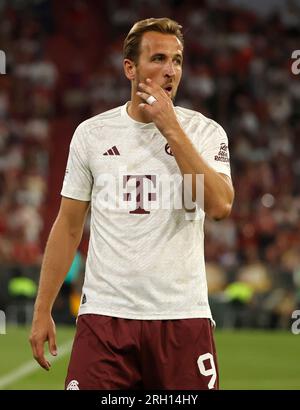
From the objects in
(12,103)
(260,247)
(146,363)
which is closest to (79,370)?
(146,363)

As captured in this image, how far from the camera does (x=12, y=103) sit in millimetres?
21062

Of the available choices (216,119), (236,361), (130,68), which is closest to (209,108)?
(216,119)

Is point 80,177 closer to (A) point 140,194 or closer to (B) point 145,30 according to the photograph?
(A) point 140,194

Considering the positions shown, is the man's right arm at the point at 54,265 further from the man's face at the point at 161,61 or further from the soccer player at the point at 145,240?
the man's face at the point at 161,61

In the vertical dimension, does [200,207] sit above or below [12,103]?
below

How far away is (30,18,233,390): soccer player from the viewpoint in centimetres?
450

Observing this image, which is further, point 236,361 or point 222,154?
point 236,361

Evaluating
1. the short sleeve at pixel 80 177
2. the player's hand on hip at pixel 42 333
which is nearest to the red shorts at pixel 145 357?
the player's hand on hip at pixel 42 333

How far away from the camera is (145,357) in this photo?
4.53 m

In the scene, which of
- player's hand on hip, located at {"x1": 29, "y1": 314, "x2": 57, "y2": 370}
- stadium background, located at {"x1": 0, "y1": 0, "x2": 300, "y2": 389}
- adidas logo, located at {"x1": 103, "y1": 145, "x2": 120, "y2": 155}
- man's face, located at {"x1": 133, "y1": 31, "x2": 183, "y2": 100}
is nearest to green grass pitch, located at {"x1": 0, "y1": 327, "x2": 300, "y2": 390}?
stadium background, located at {"x1": 0, "y1": 0, "x2": 300, "y2": 389}

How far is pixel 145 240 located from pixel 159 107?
0.53 meters

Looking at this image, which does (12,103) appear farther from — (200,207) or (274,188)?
(200,207)
